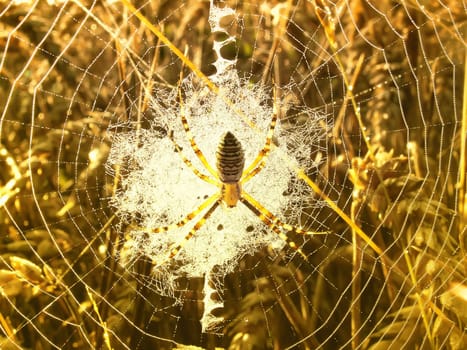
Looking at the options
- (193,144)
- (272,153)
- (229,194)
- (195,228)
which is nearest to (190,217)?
(195,228)

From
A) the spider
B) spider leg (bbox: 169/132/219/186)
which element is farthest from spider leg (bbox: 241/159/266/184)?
spider leg (bbox: 169/132/219/186)

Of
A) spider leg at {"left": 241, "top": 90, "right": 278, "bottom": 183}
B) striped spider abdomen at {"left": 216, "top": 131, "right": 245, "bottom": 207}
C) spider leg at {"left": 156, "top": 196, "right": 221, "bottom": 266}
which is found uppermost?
spider leg at {"left": 241, "top": 90, "right": 278, "bottom": 183}

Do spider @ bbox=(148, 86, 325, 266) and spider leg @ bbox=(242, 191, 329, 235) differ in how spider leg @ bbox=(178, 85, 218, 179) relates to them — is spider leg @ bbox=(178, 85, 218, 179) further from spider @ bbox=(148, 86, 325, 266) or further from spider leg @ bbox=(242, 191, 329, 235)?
spider leg @ bbox=(242, 191, 329, 235)

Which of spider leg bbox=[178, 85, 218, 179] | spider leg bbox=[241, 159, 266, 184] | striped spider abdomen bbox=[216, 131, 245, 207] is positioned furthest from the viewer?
spider leg bbox=[241, 159, 266, 184]

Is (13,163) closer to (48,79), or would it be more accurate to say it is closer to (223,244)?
(48,79)

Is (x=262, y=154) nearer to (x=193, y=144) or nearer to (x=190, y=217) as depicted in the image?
(x=193, y=144)

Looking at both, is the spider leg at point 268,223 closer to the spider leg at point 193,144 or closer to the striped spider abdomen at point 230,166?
the striped spider abdomen at point 230,166

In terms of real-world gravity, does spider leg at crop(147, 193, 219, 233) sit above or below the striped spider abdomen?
below

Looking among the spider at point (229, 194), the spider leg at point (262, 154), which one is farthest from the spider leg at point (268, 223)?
the spider leg at point (262, 154)

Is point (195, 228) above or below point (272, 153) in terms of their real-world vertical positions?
below

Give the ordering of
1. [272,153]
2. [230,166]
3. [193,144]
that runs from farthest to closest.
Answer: [272,153] < [193,144] < [230,166]
